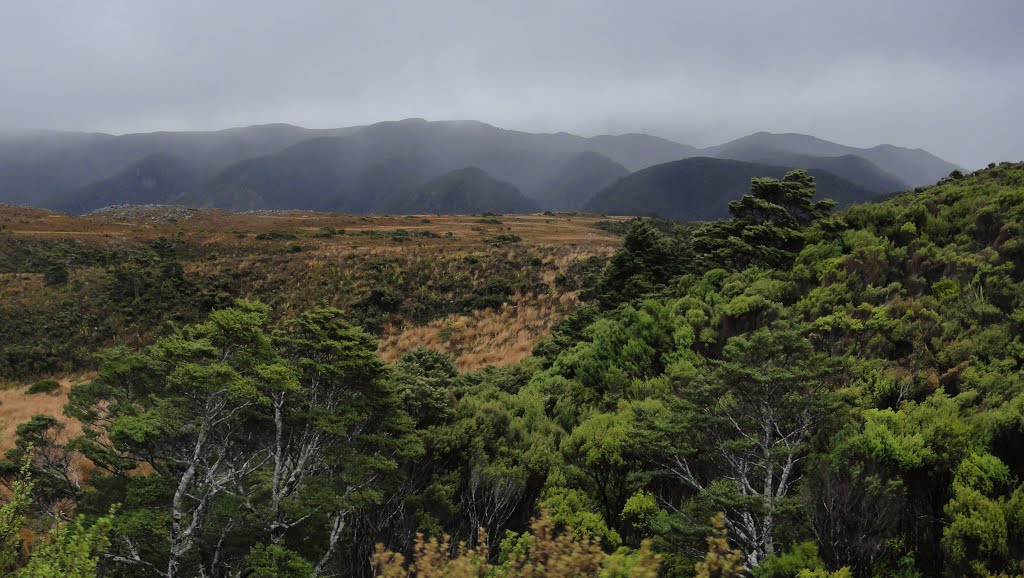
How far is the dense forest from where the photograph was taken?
5.22 m

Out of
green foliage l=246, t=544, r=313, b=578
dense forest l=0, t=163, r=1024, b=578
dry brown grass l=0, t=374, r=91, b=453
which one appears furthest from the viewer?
dry brown grass l=0, t=374, r=91, b=453

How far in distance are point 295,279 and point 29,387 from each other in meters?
15.2

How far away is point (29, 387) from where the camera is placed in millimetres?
22031

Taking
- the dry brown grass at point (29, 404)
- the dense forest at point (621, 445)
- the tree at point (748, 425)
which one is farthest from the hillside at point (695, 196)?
the tree at point (748, 425)

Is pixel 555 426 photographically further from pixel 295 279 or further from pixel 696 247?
pixel 295 279

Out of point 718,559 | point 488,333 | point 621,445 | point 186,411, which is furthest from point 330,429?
point 488,333

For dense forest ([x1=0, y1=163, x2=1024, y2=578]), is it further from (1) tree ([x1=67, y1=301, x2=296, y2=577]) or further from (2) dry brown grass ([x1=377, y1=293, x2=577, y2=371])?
(2) dry brown grass ([x1=377, y1=293, x2=577, y2=371])

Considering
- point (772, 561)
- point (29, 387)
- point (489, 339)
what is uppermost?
point (772, 561)

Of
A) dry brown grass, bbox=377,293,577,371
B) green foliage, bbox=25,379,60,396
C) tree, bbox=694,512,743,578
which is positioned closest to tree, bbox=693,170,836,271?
tree, bbox=694,512,743,578

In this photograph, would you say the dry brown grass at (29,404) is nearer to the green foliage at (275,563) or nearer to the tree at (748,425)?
the green foliage at (275,563)

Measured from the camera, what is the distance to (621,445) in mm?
8023

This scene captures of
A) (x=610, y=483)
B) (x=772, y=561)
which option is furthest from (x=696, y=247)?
(x=772, y=561)

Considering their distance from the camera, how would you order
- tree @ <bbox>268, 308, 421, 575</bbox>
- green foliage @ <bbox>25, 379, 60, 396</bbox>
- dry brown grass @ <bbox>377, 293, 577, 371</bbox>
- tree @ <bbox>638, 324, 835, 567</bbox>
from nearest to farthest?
tree @ <bbox>638, 324, 835, 567</bbox>
tree @ <bbox>268, 308, 421, 575</bbox>
green foliage @ <bbox>25, 379, 60, 396</bbox>
dry brown grass @ <bbox>377, 293, 577, 371</bbox>

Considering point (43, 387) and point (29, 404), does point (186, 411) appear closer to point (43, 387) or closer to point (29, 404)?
point (29, 404)
